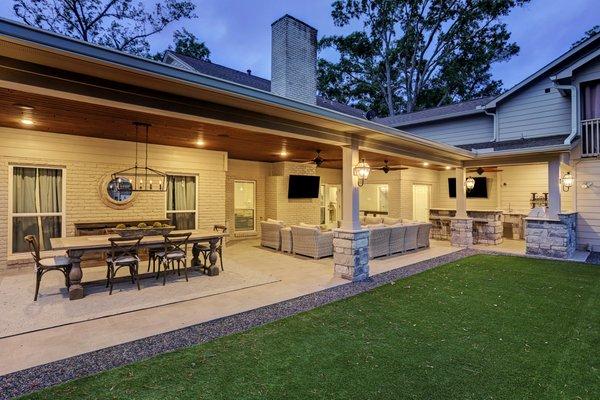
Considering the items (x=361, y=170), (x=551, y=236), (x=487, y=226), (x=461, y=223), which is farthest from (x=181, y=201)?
(x=551, y=236)

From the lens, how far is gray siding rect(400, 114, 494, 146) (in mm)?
12336

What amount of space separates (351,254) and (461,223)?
18.8ft

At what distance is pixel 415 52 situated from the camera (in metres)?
22.1

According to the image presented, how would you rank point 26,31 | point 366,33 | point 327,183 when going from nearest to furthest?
point 26,31, point 327,183, point 366,33

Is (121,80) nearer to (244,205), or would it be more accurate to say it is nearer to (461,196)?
(244,205)

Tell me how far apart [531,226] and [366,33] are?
18.9 metres

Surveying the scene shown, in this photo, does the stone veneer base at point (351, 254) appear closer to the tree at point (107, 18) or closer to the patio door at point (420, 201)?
the patio door at point (420, 201)

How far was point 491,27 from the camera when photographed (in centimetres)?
2061

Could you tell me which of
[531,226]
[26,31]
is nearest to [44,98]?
[26,31]

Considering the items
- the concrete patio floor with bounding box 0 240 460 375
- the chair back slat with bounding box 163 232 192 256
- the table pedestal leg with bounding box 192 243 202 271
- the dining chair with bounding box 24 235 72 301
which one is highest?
the chair back slat with bounding box 163 232 192 256

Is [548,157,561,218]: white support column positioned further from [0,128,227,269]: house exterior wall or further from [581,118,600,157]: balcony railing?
[0,128,227,269]: house exterior wall

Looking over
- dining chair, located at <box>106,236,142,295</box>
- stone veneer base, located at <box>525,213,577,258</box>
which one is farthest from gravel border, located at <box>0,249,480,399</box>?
stone veneer base, located at <box>525,213,577,258</box>

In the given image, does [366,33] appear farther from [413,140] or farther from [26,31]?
[26,31]

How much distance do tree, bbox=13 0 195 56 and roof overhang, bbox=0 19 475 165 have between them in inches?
619
